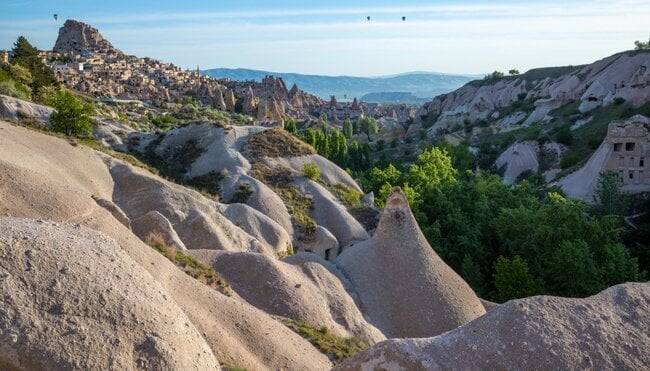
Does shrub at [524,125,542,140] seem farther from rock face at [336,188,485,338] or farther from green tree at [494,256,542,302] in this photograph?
rock face at [336,188,485,338]

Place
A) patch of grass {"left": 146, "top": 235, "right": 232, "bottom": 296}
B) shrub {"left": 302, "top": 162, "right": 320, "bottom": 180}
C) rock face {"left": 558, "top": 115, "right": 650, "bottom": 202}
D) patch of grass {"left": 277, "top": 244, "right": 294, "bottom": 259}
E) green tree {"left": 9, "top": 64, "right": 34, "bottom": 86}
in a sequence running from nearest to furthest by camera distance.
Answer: patch of grass {"left": 146, "top": 235, "right": 232, "bottom": 296} → patch of grass {"left": 277, "top": 244, "right": 294, "bottom": 259} → shrub {"left": 302, "top": 162, "right": 320, "bottom": 180} → rock face {"left": 558, "top": 115, "right": 650, "bottom": 202} → green tree {"left": 9, "top": 64, "right": 34, "bottom": 86}

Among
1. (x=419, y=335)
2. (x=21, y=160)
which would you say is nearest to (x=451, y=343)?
(x=419, y=335)

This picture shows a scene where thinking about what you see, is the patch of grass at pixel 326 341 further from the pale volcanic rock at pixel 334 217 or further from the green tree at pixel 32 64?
the green tree at pixel 32 64

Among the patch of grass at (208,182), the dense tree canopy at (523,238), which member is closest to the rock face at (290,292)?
the dense tree canopy at (523,238)

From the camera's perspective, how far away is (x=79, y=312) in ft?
Result: 25.9

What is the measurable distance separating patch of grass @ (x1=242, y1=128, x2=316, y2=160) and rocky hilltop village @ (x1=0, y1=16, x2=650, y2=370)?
0.11m

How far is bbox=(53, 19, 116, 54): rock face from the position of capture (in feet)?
478

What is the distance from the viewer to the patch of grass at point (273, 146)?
3456 cm

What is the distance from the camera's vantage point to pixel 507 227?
30.6 m

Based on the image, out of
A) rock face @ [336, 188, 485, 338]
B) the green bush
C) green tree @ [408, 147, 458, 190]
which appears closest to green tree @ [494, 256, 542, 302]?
rock face @ [336, 188, 485, 338]

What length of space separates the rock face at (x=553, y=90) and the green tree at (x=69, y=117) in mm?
51556

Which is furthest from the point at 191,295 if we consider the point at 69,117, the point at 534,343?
the point at 69,117

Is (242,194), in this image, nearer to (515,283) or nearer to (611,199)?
(515,283)

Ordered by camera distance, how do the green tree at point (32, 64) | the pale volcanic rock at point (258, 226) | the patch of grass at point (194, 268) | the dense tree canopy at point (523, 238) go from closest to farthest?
the patch of grass at point (194, 268), the pale volcanic rock at point (258, 226), the dense tree canopy at point (523, 238), the green tree at point (32, 64)
